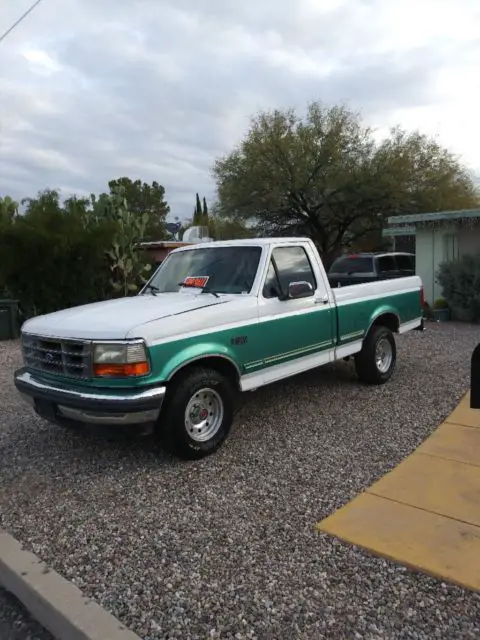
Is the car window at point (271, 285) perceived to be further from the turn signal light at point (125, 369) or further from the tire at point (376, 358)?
the tire at point (376, 358)

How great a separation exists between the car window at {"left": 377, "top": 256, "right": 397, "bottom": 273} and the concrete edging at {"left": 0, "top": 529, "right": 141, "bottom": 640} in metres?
10.9

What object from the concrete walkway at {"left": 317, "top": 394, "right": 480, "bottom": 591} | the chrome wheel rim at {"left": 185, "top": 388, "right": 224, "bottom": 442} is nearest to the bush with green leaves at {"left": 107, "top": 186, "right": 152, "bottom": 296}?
the chrome wheel rim at {"left": 185, "top": 388, "right": 224, "bottom": 442}

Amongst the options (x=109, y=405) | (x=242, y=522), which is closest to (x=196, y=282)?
(x=109, y=405)

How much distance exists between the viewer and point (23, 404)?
6.51 m

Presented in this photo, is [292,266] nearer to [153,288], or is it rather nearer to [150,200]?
[153,288]

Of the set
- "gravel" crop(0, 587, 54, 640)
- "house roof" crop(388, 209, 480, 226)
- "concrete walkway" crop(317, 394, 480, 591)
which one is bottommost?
"gravel" crop(0, 587, 54, 640)

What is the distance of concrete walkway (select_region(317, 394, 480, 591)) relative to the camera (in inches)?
120

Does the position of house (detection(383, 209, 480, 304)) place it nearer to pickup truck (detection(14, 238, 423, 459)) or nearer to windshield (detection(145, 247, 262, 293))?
pickup truck (detection(14, 238, 423, 459))

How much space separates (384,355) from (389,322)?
45cm

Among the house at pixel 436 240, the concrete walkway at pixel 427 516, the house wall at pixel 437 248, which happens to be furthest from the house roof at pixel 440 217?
the concrete walkway at pixel 427 516

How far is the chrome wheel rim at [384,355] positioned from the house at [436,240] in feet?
22.5

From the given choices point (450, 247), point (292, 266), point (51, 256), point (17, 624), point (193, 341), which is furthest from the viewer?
point (450, 247)

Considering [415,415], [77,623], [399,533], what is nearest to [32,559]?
[77,623]

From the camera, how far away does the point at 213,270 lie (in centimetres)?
547
